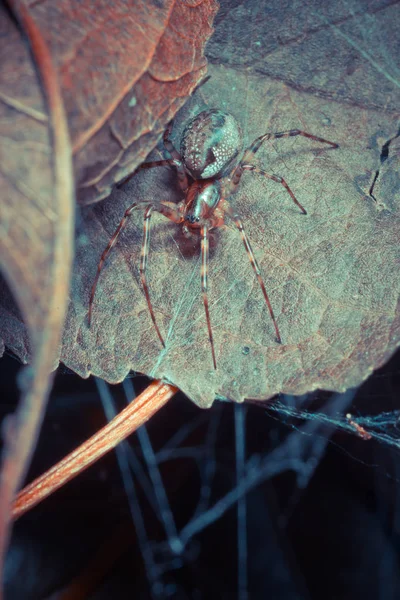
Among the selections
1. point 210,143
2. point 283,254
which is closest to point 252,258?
point 283,254

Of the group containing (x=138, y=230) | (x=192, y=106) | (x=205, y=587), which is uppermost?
(x=192, y=106)

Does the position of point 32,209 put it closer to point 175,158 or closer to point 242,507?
point 175,158

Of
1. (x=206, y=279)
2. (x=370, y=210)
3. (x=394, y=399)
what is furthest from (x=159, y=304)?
(x=394, y=399)

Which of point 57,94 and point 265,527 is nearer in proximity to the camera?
point 57,94

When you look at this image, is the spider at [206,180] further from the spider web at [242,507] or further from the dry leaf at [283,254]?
the spider web at [242,507]

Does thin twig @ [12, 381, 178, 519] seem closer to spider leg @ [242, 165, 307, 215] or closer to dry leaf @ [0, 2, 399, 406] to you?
dry leaf @ [0, 2, 399, 406]

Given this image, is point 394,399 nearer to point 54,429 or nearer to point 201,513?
point 201,513

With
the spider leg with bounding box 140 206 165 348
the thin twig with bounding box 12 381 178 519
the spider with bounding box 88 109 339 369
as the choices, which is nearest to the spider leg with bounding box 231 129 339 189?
the spider with bounding box 88 109 339 369
